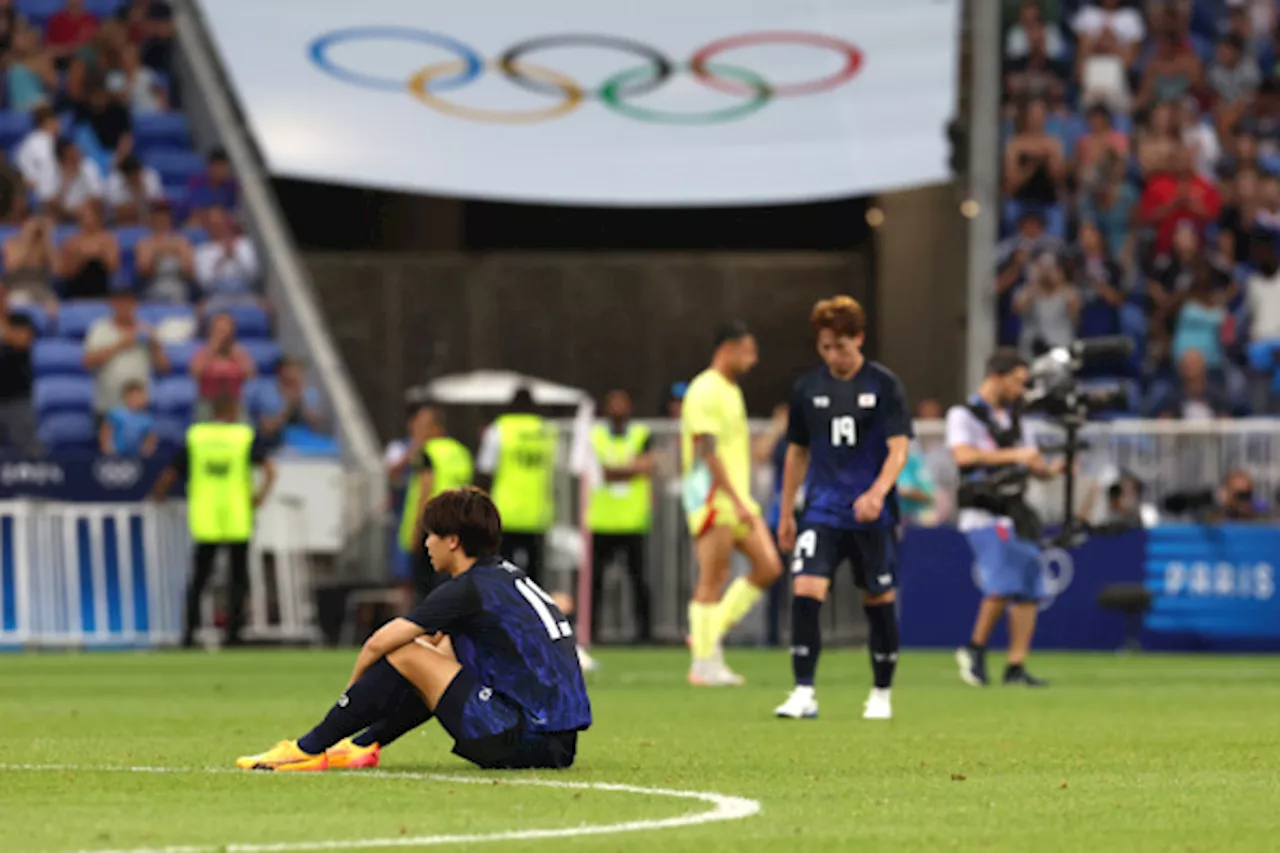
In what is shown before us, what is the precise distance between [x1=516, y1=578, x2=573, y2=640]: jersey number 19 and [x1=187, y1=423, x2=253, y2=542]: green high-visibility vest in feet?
45.1

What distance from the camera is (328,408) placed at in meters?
26.5

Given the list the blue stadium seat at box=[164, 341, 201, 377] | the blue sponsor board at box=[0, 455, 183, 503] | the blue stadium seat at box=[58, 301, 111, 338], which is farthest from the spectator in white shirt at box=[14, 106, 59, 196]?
the blue sponsor board at box=[0, 455, 183, 503]

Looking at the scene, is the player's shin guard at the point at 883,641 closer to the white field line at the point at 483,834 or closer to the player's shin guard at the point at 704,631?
the player's shin guard at the point at 704,631

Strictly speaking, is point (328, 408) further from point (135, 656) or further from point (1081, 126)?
point (1081, 126)

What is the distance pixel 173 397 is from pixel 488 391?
4281 millimetres

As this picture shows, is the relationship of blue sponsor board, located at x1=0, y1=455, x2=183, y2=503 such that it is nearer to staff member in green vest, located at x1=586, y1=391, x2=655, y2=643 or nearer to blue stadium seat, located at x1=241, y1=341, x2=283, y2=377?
blue stadium seat, located at x1=241, y1=341, x2=283, y2=377

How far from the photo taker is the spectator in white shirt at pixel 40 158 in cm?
2769

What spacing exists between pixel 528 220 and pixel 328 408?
6.26 meters

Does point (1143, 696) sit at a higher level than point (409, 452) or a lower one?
lower

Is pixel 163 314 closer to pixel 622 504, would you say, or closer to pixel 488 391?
pixel 488 391

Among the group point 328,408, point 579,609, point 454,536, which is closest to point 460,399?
point 328,408

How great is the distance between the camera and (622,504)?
2273 centimetres

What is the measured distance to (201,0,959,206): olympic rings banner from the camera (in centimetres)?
2767

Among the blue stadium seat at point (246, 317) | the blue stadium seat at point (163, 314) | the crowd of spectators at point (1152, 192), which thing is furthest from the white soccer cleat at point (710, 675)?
the blue stadium seat at point (246, 317)
